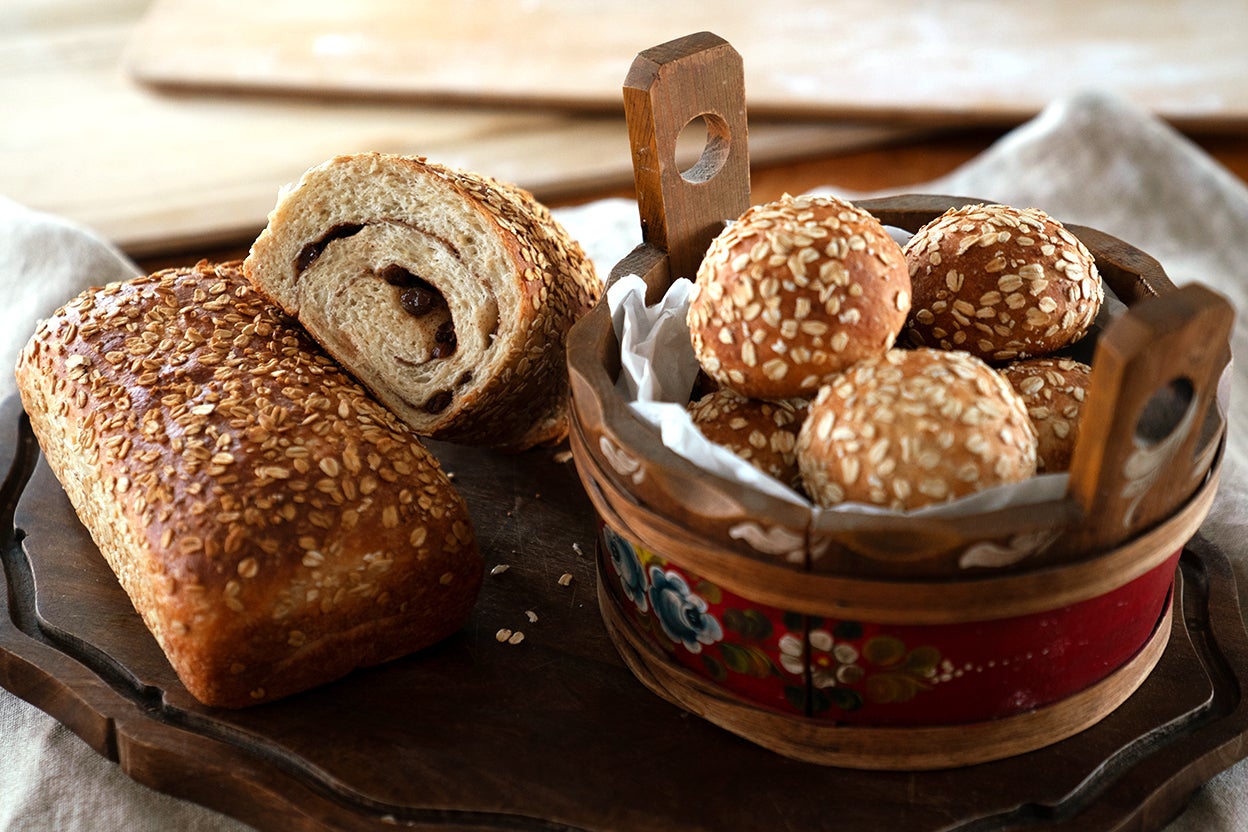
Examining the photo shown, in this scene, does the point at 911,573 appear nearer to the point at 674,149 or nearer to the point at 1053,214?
the point at 674,149

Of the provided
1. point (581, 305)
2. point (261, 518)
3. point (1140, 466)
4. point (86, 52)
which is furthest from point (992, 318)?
point (86, 52)

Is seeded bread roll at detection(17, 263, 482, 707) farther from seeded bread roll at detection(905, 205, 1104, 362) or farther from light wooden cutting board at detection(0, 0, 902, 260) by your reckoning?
light wooden cutting board at detection(0, 0, 902, 260)

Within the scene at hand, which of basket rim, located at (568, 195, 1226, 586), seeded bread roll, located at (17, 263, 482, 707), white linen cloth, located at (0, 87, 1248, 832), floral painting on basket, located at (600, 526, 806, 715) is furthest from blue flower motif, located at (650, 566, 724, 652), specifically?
white linen cloth, located at (0, 87, 1248, 832)

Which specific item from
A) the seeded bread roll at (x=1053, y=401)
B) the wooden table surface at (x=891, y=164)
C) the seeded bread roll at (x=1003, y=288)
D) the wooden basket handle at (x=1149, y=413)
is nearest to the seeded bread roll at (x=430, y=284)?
the seeded bread roll at (x=1003, y=288)

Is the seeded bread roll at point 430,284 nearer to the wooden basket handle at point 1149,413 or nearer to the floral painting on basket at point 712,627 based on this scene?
the floral painting on basket at point 712,627

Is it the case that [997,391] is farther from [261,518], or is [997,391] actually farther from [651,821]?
[261,518]

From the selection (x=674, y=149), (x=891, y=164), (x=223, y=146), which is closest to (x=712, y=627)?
(x=674, y=149)
